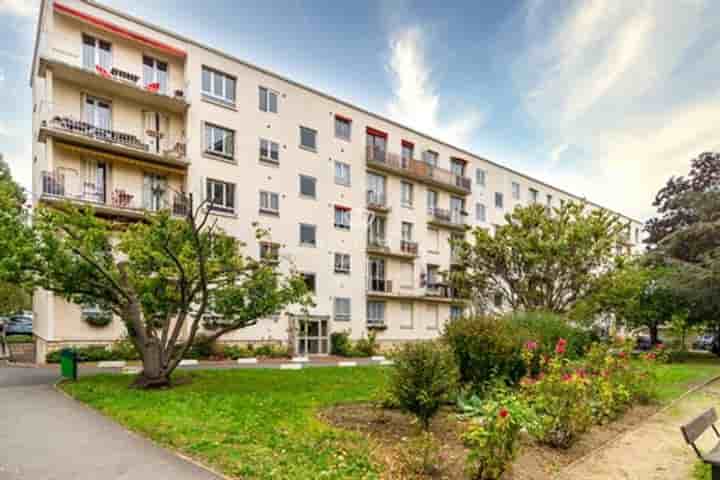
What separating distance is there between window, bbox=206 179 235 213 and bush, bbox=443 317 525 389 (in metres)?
17.2

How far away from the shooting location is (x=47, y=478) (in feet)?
17.5

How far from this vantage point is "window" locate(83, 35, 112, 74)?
20312 mm

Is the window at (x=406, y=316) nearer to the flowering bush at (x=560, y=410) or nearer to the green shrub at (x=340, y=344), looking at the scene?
the green shrub at (x=340, y=344)

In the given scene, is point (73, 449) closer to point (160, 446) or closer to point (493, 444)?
point (160, 446)

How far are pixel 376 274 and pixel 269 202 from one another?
9.91 meters

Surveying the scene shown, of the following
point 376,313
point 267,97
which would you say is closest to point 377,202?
point 376,313

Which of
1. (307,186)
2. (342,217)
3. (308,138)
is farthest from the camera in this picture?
(342,217)

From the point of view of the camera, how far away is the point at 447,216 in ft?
119

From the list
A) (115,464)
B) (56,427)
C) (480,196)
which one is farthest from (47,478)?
(480,196)

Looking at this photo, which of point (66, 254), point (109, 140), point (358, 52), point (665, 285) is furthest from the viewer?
point (665, 285)

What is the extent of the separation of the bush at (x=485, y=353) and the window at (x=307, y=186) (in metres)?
18.8

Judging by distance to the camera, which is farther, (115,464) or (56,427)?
(56,427)

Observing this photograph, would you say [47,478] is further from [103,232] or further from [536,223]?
[536,223]

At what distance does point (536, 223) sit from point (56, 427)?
865 inches
